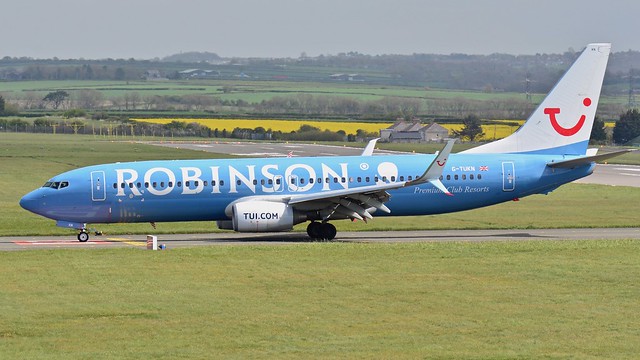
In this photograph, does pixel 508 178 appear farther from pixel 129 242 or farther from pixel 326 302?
pixel 326 302

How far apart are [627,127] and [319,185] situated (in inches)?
2976

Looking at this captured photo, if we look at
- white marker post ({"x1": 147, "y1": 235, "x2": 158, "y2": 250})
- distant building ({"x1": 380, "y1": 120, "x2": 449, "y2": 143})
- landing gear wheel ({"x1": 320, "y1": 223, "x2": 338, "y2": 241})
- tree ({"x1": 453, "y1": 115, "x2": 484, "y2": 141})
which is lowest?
distant building ({"x1": 380, "y1": 120, "x2": 449, "y2": 143})

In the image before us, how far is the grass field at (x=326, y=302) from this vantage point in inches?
926

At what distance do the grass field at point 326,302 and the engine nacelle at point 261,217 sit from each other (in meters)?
3.88

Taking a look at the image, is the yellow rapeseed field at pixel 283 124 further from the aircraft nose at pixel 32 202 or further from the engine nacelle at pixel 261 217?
the aircraft nose at pixel 32 202

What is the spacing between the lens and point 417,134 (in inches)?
4998

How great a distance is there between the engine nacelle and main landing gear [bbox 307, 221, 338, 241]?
1361mm

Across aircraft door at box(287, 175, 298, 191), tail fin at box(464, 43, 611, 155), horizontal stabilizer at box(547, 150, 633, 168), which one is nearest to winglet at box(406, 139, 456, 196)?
aircraft door at box(287, 175, 298, 191)

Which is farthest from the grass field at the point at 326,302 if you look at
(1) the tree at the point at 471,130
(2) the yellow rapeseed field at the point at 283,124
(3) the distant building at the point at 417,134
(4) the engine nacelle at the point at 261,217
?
(2) the yellow rapeseed field at the point at 283,124

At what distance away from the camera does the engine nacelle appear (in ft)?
145

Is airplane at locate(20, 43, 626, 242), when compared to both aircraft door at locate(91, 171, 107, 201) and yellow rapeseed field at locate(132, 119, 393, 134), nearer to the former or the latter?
aircraft door at locate(91, 171, 107, 201)

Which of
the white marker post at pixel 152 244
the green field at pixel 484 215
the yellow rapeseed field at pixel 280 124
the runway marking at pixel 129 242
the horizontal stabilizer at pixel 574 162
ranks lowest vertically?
the yellow rapeseed field at pixel 280 124

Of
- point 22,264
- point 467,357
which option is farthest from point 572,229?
point 467,357

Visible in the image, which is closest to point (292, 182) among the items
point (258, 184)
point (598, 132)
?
point (258, 184)
